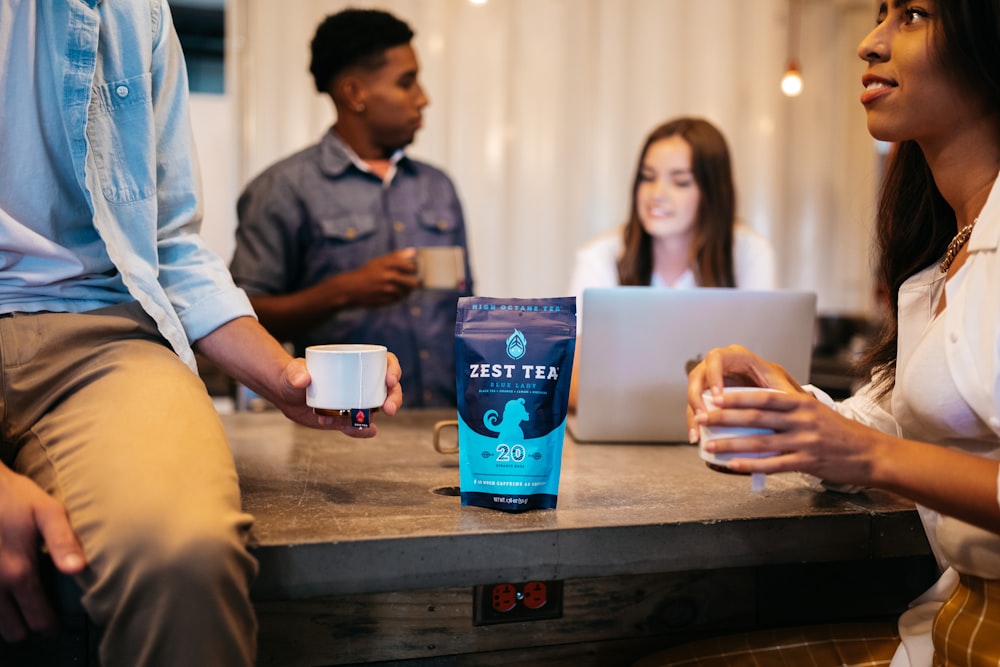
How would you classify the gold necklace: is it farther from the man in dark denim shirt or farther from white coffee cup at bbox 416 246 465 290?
the man in dark denim shirt

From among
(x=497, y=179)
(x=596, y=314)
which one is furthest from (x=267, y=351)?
(x=497, y=179)

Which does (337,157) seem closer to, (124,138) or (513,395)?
(124,138)

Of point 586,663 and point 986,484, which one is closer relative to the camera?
point 986,484

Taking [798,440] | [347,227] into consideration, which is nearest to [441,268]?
[347,227]

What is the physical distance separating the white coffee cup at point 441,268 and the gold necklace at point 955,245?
108cm

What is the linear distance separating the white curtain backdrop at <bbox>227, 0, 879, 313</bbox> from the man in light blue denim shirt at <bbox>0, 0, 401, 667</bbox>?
2003mm

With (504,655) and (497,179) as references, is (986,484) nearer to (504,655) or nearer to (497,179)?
(504,655)

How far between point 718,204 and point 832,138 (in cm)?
156

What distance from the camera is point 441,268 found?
2.07m

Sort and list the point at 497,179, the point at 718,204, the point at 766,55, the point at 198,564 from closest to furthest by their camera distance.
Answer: the point at 198,564
the point at 718,204
the point at 497,179
the point at 766,55

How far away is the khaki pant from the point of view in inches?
30.4

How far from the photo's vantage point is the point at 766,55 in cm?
362

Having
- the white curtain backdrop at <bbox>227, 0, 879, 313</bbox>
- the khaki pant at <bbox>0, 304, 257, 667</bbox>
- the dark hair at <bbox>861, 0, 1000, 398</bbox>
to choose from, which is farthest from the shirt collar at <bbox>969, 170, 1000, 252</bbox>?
the white curtain backdrop at <bbox>227, 0, 879, 313</bbox>

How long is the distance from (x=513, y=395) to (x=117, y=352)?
0.46 metres
